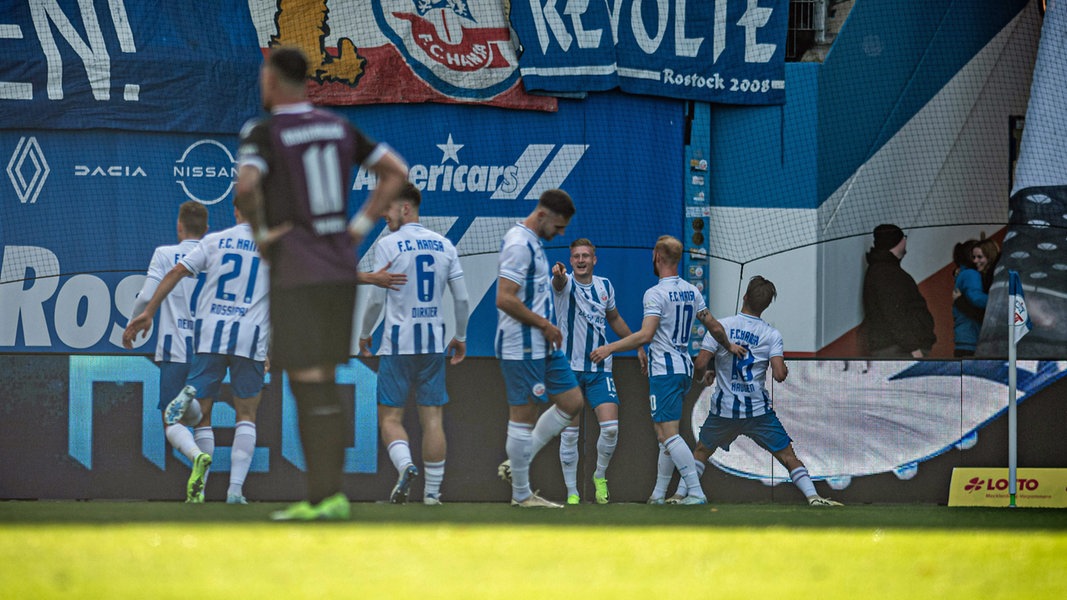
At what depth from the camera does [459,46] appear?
14.3 meters

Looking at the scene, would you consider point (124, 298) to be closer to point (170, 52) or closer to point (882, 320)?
point (170, 52)

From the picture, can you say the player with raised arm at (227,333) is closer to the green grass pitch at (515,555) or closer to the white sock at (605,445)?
the green grass pitch at (515,555)

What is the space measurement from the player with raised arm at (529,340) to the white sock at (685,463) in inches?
41.3

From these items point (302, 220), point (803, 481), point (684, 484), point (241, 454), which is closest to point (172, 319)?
point (241, 454)

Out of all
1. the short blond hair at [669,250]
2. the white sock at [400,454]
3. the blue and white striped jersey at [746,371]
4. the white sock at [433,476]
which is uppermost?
the short blond hair at [669,250]

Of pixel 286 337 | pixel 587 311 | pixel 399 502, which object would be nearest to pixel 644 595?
pixel 286 337

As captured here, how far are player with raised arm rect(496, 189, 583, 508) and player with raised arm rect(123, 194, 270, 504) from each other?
1655mm

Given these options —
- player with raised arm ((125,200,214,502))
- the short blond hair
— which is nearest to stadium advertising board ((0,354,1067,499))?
player with raised arm ((125,200,214,502))

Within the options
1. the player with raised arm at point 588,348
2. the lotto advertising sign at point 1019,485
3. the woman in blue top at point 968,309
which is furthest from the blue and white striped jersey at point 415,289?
the woman in blue top at point 968,309

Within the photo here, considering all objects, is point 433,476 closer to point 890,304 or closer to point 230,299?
point 230,299

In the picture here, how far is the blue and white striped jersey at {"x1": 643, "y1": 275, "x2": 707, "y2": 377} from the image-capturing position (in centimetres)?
934

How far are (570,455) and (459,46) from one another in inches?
250

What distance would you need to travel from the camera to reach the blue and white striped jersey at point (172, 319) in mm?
8812

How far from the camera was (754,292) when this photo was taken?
949 centimetres
